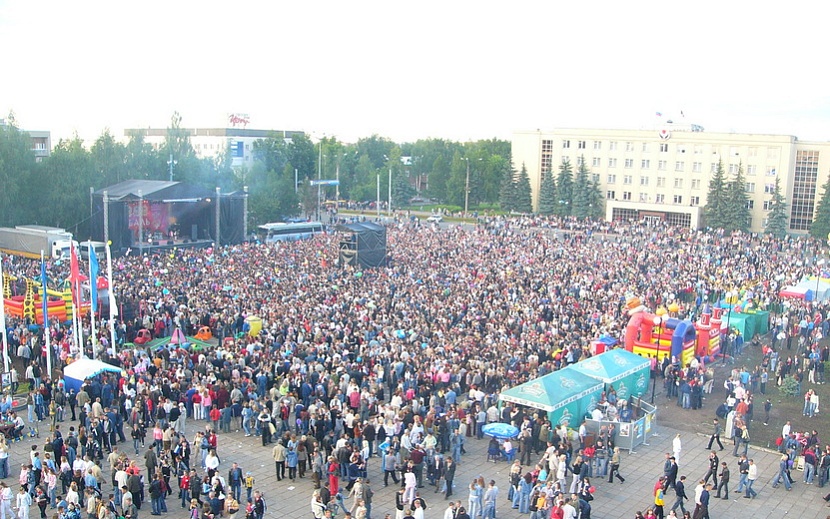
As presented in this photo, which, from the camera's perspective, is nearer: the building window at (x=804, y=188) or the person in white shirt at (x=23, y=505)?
the person in white shirt at (x=23, y=505)

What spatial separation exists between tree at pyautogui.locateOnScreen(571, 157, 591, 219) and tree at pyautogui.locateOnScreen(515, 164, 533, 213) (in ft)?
16.4

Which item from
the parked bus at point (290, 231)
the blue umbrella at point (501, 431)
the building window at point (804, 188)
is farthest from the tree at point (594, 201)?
the blue umbrella at point (501, 431)

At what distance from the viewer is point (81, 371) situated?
19.5 m

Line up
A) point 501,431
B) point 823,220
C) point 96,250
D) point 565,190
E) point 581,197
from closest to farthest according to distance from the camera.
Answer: point 501,431 < point 96,250 < point 823,220 < point 581,197 < point 565,190

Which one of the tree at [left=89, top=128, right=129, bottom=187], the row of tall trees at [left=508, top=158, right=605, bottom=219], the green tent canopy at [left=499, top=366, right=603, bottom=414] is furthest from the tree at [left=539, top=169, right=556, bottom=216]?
the green tent canopy at [left=499, top=366, right=603, bottom=414]

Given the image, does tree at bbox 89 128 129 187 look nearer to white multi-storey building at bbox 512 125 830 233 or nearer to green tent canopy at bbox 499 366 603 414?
white multi-storey building at bbox 512 125 830 233

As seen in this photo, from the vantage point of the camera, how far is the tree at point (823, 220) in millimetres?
56750

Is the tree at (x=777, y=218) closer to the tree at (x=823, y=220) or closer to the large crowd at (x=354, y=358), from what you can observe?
the tree at (x=823, y=220)

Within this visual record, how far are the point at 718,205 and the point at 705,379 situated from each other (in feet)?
141

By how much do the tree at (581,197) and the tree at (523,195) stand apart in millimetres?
5009

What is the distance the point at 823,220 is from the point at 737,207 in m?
6.17

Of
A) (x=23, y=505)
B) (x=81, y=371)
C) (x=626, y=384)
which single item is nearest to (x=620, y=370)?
(x=626, y=384)

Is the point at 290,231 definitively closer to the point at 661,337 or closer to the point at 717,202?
the point at 717,202

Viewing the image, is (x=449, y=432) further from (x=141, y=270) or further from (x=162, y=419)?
(x=141, y=270)
